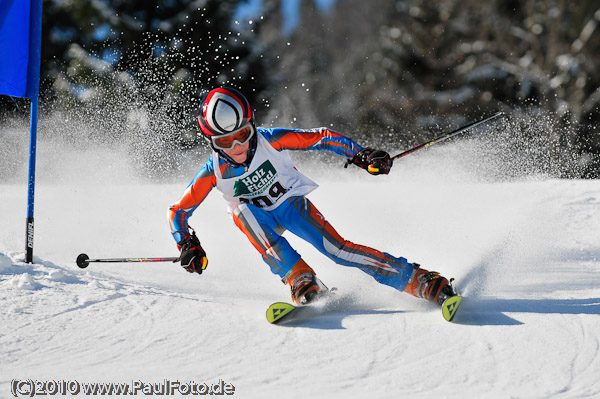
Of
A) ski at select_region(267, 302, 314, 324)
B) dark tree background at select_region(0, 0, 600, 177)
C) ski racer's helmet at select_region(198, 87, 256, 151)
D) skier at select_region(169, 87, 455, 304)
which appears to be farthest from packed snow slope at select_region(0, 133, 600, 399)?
dark tree background at select_region(0, 0, 600, 177)

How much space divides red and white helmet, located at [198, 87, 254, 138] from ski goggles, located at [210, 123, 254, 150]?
2cm

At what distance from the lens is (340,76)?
44062mm

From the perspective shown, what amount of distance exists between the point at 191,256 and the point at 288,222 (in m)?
0.60

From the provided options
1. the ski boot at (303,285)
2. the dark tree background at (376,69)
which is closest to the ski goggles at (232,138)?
the ski boot at (303,285)

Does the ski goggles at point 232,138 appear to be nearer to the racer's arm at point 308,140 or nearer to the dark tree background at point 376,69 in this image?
the racer's arm at point 308,140

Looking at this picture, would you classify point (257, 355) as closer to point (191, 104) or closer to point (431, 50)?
point (191, 104)

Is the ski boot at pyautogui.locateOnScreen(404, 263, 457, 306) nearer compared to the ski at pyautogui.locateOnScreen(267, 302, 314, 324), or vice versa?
the ski at pyautogui.locateOnScreen(267, 302, 314, 324)

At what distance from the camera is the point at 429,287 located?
3.36m

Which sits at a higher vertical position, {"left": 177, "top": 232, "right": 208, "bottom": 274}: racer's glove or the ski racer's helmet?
the ski racer's helmet

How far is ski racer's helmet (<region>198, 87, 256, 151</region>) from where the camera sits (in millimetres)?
3438

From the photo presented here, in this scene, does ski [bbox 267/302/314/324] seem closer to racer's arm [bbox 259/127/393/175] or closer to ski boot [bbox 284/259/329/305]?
ski boot [bbox 284/259/329/305]

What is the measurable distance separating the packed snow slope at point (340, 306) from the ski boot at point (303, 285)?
135 mm

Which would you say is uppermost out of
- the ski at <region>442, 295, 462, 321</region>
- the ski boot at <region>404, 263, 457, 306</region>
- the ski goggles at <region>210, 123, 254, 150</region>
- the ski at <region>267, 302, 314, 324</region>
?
the ski goggles at <region>210, 123, 254, 150</region>

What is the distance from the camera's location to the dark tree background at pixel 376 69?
565 inches
